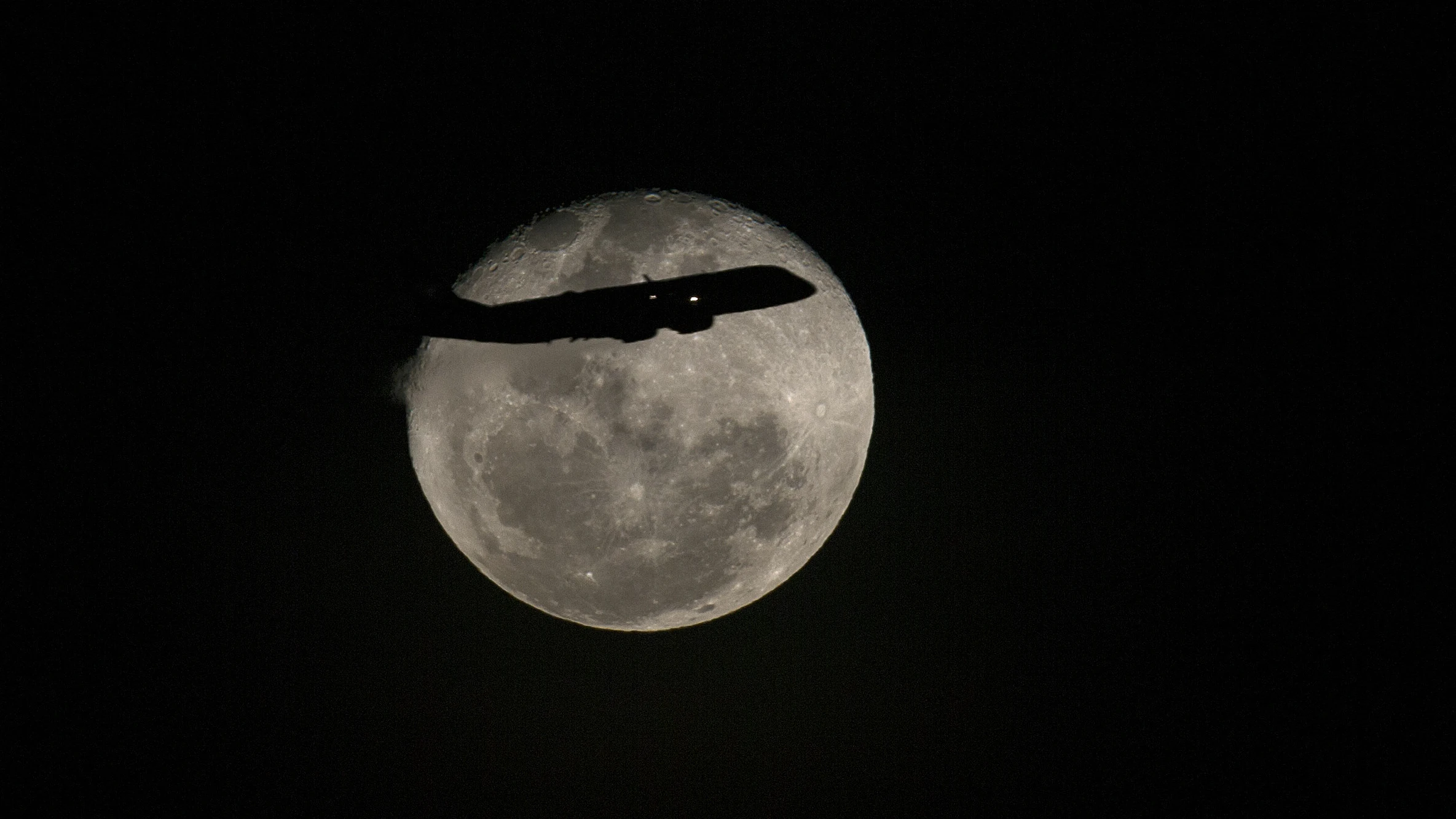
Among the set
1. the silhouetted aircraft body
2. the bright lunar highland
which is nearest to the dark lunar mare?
the bright lunar highland

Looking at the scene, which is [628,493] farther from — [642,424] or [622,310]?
[622,310]

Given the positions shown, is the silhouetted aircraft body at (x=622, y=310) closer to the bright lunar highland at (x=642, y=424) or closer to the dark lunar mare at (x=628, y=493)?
the bright lunar highland at (x=642, y=424)

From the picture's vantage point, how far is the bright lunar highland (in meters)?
3.06

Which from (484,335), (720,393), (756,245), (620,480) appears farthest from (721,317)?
(484,335)

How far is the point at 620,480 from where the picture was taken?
3102 mm

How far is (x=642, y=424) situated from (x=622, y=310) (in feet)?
1.63

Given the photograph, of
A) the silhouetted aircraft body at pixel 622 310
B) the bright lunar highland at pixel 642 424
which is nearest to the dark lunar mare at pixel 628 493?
the bright lunar highland at pixel 642 424

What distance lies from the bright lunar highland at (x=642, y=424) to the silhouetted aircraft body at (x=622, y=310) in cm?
4

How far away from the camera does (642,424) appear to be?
304 cm

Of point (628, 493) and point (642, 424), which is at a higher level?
point (642, 424)

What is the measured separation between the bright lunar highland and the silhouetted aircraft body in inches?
1.7

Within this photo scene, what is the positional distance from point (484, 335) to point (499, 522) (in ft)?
2.91

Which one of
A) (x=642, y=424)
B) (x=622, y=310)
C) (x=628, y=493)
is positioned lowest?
(x=628, y=493)

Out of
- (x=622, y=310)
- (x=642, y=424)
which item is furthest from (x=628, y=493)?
(x=622, y=310)
